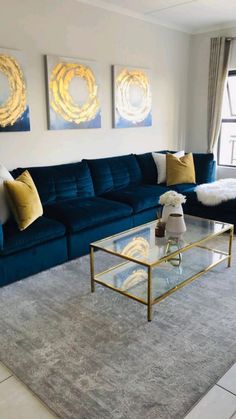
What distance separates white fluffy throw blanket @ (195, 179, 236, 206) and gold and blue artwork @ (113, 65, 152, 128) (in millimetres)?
1272

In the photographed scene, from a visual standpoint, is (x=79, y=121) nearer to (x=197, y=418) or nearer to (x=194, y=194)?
(x=194, y=194)

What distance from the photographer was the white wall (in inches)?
134

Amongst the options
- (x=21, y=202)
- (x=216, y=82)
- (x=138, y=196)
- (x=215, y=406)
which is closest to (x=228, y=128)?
(x=216, y=82)

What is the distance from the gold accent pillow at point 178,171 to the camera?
442 centimetres

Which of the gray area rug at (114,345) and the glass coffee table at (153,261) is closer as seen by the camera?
the gray area rug at (114,345)

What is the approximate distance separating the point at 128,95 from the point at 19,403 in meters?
3.74

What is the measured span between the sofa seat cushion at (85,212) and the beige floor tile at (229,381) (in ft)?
5.75

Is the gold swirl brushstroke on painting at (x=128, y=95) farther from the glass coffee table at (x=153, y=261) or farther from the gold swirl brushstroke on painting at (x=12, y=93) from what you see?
the glass coffee table at (x=153, y=261)

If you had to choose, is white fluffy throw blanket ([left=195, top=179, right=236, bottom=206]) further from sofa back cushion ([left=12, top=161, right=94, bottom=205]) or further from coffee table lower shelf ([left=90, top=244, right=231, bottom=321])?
sofa back cushion ([left=12, top=161, right=94, bottom=205])

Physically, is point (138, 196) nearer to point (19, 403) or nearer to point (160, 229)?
point (160, 229)

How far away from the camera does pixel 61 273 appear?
2990 millimetres

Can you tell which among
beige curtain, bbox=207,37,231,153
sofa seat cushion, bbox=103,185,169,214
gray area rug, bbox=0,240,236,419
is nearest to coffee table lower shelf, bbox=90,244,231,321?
gray area rug, bbox=0,240,236,419

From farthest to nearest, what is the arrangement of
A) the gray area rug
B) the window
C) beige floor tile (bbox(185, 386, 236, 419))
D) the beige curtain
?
the window < the beige curtain < the gray area rug < beige floor tile (bbox(185, 386, 236, 419))

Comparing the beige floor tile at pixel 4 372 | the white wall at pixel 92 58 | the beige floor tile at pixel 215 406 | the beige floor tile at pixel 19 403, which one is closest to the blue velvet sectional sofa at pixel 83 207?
the white wall at pixel 92 58
